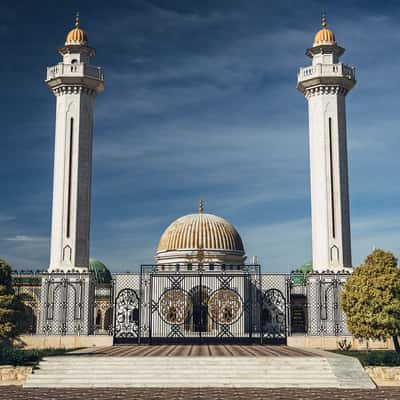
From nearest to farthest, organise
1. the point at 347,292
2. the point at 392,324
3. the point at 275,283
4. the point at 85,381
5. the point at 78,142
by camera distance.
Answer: the point at 85,381 → the point at 392,324 → the point at 347,292 → the point at 78,142 → the point at 275,283

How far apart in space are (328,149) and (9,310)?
19077 mm

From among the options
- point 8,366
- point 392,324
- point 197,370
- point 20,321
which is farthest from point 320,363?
point 20,321

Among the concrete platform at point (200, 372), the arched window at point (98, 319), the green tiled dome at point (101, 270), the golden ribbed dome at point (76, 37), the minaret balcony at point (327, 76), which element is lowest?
the concrete platform at point (200, 372)

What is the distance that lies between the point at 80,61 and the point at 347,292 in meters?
19.9

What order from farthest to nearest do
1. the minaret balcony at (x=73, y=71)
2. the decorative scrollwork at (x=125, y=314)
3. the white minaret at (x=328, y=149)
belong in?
the minaret balcony at (x=73, y=71)
the white minaret at (x=328, y=149)
the decorative scrollwork at (x=125, y=314)

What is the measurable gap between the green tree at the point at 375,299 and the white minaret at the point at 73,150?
14451 millimetres

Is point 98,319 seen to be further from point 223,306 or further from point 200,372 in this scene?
point 200,372

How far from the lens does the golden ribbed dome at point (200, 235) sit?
4828 centimetres

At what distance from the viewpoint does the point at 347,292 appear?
29.3m

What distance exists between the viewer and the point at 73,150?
1421 inches

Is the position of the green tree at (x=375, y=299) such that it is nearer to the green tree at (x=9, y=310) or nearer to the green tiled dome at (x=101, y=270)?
the green tree at (x=9, y=310)

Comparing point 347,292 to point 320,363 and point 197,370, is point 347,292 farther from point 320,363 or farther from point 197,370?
point 197,370

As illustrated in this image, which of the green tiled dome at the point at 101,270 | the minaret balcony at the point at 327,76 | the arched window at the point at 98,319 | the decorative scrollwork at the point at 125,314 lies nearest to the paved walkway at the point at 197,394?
the decorative scrollwork at the point at 125,314

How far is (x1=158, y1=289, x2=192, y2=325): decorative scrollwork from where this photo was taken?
31969 millimetres
